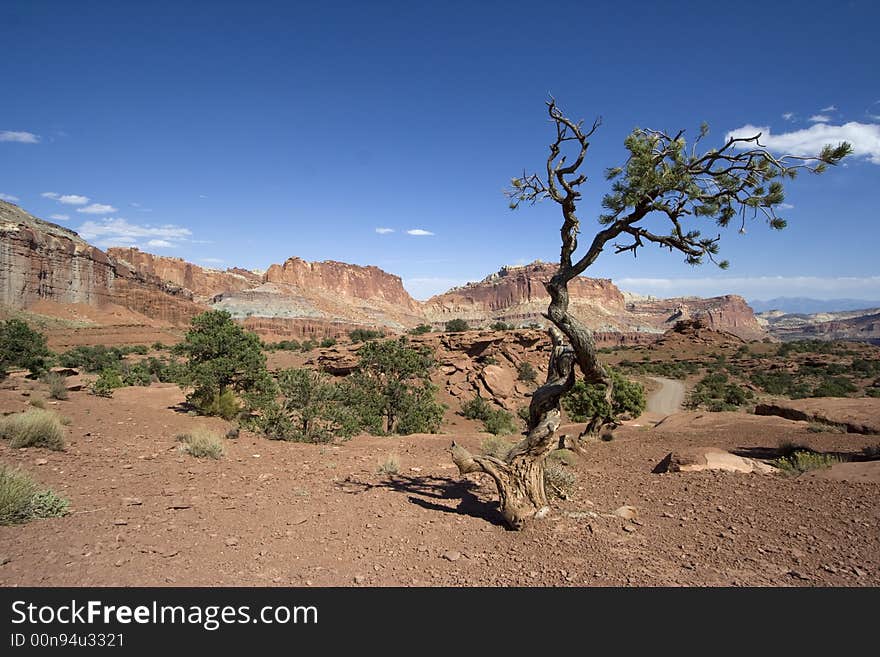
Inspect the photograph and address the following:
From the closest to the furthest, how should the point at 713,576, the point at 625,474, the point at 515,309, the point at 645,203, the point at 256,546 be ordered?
1. the point at 713,576
2. the point at 256,546
3. the point at 645,203
4. the point at 625,474
5. the point at 515,309

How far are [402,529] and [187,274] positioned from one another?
473 feet

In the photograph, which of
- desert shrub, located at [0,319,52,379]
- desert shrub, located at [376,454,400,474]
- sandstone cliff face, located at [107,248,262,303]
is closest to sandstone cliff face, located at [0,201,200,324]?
sandstone cliff face, located at [107,248,262,303]

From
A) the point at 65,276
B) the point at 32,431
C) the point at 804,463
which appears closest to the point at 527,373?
the point at 804,463

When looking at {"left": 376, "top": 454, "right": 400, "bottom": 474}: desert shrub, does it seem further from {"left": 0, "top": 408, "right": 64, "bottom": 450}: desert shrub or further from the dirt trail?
the dirt trail

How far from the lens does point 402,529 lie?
5230 millimetres

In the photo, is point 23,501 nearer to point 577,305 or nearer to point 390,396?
point 390,396

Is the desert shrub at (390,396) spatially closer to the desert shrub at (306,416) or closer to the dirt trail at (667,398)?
the desert shrub at (306,416)

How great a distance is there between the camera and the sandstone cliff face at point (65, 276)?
58.7 meters

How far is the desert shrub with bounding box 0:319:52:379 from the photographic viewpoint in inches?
795

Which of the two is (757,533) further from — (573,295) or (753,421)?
(573,295)

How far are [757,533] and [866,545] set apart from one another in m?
0.95

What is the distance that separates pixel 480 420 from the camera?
2783 centimetres

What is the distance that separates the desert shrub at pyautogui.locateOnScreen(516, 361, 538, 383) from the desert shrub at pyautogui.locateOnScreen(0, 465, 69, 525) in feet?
112
